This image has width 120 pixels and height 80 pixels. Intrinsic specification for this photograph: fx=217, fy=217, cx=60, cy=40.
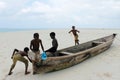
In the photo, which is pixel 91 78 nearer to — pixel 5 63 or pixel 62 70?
pixel 62 70

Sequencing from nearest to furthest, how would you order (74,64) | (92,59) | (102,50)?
(74,64)
(92,59)
(102,50)

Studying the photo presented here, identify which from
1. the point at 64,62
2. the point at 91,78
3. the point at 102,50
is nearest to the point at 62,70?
the point at 64,62

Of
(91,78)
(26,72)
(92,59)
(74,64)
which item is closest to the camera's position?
(91,78)

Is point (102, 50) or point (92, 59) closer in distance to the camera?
point (92, 59)

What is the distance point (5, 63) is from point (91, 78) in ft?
14.3

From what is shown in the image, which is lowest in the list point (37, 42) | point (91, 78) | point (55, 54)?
point (91, 78)

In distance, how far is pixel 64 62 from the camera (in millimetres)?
8281

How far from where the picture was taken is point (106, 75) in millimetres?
7742

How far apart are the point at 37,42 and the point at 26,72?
3.90ft

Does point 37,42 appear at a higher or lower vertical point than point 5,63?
higher

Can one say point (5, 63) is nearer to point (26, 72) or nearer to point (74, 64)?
point (26, 72)

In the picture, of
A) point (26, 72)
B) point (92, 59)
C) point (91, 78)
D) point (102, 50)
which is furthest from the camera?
point (102, 50)

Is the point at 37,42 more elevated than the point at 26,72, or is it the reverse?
the point at 37,42

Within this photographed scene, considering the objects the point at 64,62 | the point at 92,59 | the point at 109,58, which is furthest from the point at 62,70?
the point at 109,58
